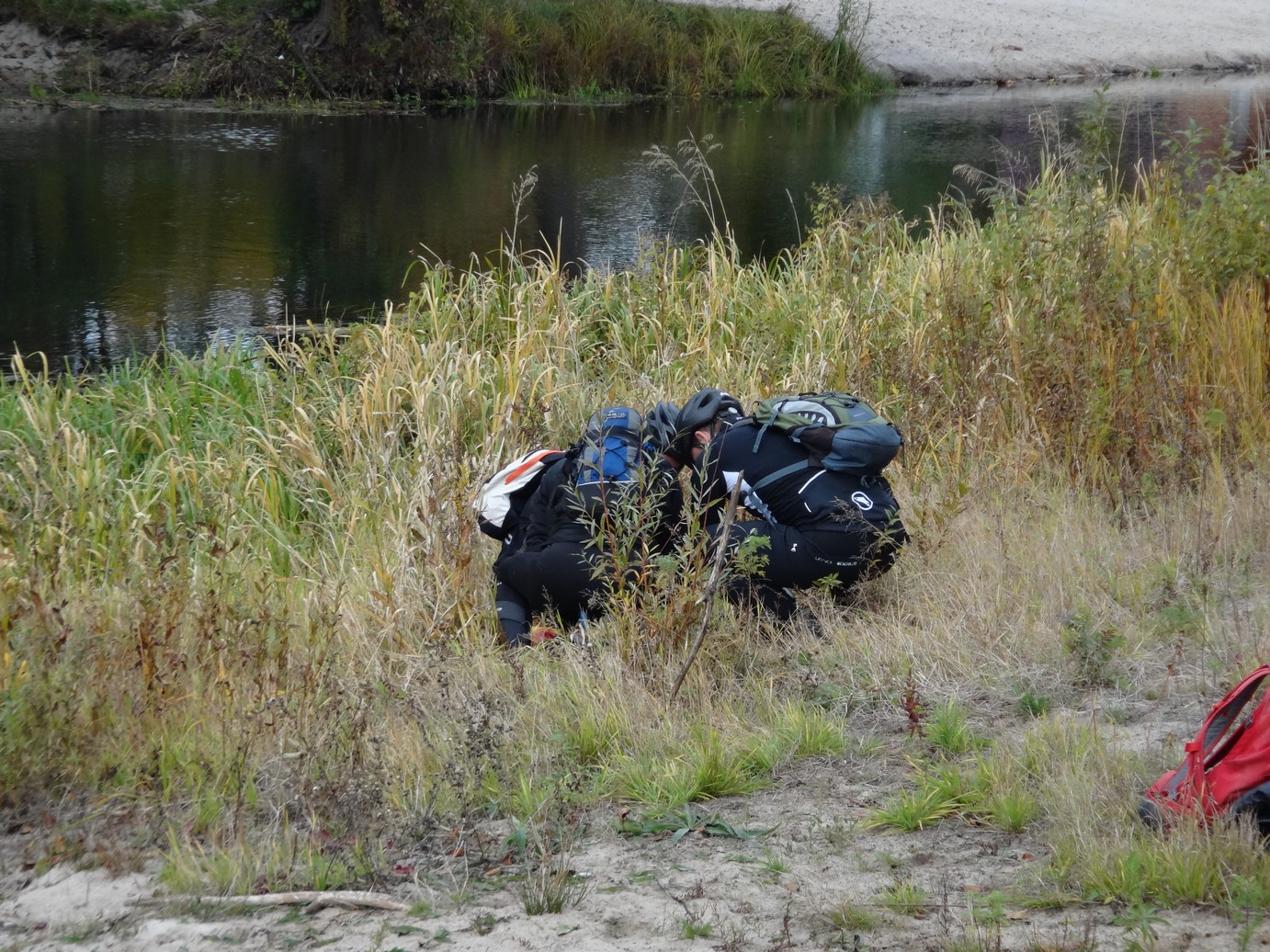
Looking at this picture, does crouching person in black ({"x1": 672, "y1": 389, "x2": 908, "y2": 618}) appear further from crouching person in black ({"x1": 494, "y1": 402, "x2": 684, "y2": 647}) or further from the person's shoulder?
crouching person in black ({"x1": 494, "y1": 402, "x2": 684, "y2": 647})

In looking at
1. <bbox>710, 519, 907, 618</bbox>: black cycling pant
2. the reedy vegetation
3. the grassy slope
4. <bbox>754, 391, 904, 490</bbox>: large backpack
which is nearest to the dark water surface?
the reedy vegetation

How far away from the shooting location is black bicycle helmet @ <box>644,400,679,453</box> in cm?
433

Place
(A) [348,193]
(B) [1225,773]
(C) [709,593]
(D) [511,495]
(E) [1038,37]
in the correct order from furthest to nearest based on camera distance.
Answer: (E) [1038,37], (A) [348,193], (D) [511,495], (C) [709,593], (B) [1225,773]

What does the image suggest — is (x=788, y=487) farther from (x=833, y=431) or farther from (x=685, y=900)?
(x=685, y=900)

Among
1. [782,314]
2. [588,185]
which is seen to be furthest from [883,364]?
[588,185]

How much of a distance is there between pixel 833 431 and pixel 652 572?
0.81m

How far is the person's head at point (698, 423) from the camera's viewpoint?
169 inches

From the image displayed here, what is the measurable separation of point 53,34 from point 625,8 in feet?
32.8

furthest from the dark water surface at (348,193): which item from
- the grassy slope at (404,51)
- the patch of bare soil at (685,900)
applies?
the patch of bare soil at (685,900)

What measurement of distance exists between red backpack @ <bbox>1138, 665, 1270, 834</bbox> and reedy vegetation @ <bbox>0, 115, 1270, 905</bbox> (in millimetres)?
78

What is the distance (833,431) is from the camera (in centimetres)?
427

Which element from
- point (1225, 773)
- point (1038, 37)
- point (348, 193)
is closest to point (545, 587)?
point (1225, 773)

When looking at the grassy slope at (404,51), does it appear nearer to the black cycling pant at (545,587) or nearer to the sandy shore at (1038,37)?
the sandy shore at (1038,37)

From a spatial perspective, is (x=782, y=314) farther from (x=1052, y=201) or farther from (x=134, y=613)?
(x=134, y=613)
